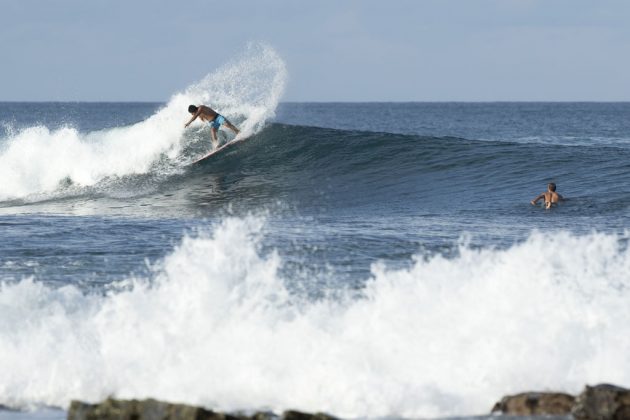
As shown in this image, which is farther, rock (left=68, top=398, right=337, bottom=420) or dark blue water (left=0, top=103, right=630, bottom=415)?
dark blue water (left=0, top=103, right=630, bottom=415)

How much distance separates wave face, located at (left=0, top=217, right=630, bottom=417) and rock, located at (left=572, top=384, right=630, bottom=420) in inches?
37.3

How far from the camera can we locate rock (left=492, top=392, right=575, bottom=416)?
6242mm

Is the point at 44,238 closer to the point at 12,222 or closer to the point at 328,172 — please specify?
the point at 12,222

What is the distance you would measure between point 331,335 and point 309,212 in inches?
373

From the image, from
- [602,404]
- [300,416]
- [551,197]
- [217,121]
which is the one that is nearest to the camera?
[300,416]

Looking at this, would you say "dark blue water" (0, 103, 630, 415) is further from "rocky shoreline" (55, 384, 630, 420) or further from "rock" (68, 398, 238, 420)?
"rock" (68, 398, 238, 420)

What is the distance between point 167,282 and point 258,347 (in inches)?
64.1

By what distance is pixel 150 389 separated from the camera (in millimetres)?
7453

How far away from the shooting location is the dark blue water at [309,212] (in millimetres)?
9125

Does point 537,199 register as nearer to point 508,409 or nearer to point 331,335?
point 331,335

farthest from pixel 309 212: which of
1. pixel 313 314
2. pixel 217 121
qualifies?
pixel 313 314

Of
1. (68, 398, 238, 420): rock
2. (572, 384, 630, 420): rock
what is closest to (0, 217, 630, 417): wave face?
(572, 384, 630, 420): rock

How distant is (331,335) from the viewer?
804 centimetres

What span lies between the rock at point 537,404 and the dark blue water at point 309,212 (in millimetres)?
409
